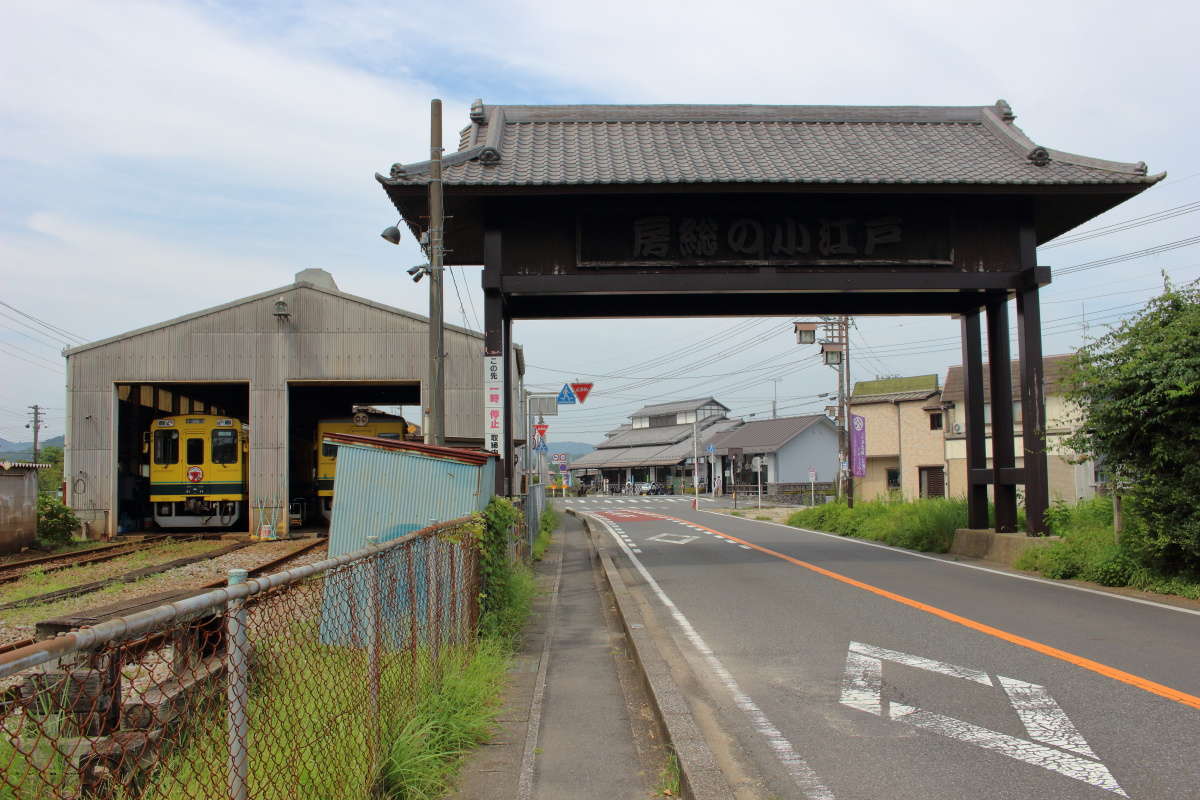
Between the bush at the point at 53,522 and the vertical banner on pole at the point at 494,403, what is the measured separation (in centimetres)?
1287

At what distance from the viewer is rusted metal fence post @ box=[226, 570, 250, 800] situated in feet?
8.81

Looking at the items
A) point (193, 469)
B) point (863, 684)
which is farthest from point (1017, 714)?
point (193, 469)

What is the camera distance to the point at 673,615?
32.0 feet

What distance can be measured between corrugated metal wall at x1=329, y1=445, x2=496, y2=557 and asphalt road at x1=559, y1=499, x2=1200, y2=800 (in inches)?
98.5

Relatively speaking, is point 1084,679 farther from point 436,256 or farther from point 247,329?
point 247,329

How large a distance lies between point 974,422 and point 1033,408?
2545mm

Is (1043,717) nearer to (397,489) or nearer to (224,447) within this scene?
(397,489)

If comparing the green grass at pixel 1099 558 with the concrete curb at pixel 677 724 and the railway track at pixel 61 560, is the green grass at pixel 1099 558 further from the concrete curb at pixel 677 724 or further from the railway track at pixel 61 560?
the railway track at pixel 61 560

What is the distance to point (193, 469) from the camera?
898 inches

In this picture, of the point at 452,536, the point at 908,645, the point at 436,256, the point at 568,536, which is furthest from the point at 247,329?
the point at 908,645

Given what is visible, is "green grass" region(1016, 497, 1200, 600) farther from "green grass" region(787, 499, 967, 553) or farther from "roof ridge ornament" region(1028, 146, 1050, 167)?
"roof ridge ornament" region(1028, 146, 1050, 167)

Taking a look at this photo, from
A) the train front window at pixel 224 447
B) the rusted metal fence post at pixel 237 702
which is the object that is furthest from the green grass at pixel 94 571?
the rusted metal fence post at pixel 237 702

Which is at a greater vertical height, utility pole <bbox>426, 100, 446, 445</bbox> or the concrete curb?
utility pole <bbox>426, 100, 446, 445</bbox>

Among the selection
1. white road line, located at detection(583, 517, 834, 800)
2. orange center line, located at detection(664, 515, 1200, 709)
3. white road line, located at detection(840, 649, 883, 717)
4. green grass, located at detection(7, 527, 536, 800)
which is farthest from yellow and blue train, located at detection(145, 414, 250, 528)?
white road line, located at detection(840, 649, 883, 717)
